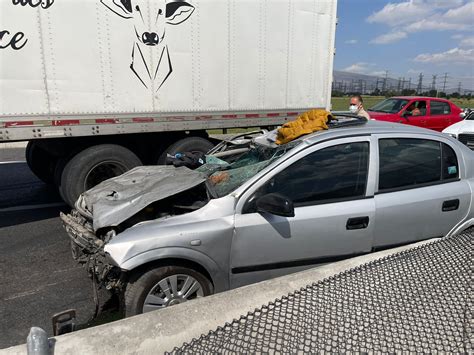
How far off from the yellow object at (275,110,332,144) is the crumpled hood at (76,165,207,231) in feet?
2.65

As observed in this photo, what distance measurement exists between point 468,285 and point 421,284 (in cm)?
22

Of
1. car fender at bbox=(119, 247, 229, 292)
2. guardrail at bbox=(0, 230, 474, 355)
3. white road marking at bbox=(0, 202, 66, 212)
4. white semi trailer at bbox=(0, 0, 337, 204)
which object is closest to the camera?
guardrail at bbox=(0, 230, 474, 355)

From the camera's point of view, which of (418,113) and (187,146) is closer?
(187,146)

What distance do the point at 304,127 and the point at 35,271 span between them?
311 cm

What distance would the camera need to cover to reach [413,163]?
3311 mm

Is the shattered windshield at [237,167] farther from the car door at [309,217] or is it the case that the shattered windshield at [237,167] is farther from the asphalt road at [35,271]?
the asphalt road at [35,271]

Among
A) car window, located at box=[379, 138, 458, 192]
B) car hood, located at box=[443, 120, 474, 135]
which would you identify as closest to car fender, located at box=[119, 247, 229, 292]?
car window, located at box=[379, 138, 458, 192]

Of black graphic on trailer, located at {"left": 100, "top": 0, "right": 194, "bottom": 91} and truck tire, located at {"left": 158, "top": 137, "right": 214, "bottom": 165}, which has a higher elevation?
black graphic on trailer, located at {"left": 100, "top": 0, "right": 194, "bottom": 91}

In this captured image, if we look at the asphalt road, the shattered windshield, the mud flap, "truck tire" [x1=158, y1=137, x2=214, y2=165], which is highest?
the shattered windshield

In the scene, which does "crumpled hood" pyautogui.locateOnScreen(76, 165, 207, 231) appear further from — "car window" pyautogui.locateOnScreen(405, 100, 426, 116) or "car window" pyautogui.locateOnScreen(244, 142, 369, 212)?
"car window" pyautogui.locateOnScreen(405, 100, 426, 116)

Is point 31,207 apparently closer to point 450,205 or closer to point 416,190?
point 416,190

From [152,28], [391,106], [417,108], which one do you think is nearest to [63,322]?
[152,28]

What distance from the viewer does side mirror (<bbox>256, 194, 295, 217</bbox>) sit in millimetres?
2611

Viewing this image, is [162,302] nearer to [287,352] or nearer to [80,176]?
[287,352]
